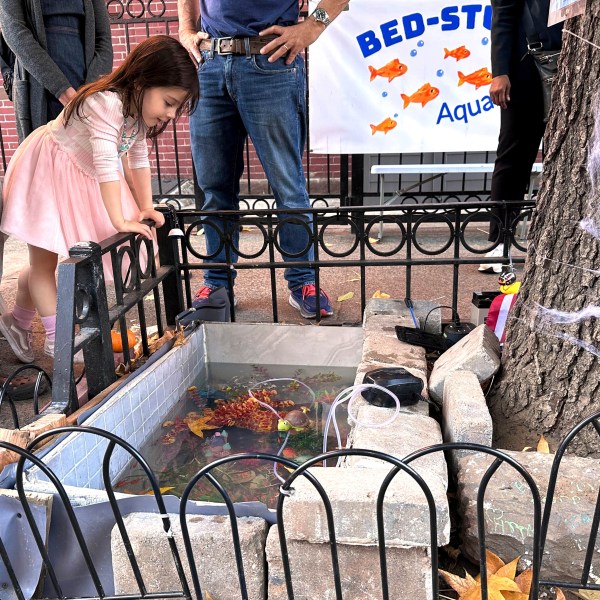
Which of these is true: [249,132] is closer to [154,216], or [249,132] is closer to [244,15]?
[244,15]

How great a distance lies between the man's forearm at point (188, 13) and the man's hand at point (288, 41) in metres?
0.75

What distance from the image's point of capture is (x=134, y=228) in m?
2.53

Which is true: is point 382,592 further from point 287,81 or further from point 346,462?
point 287,81

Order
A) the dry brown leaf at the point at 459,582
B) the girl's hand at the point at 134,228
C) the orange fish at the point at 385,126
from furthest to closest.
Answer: the orange fish at the point at 385,126 < the girl's hand at the point at 134,228 < the dry brown leaf at the point at 459,582

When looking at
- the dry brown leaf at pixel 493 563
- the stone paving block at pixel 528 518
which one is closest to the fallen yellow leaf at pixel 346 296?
the stone paving block at pixel 528 518

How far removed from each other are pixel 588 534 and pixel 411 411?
0.58 m

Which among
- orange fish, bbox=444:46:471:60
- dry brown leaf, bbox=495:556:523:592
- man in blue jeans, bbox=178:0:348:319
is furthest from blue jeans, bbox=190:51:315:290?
orange fish, bbox=444:46:471:60

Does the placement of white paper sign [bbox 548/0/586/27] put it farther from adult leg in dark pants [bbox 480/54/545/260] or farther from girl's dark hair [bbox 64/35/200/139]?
adult leg in dark pants [bbox 480/54/545/260]

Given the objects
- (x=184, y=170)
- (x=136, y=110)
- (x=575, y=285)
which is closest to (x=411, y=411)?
(x=575, y=285)

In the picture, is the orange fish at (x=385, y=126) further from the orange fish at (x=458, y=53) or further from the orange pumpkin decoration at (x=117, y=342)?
the orange pumpkin decoration at (x=117, y=342)

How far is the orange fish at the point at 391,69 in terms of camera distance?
5.16m

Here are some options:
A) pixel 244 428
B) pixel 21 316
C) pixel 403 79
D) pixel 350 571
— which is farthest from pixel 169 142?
pixel 350 571

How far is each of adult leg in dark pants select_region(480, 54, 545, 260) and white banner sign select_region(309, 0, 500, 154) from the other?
1548 millimetres

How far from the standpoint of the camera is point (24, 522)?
1.49 meters
